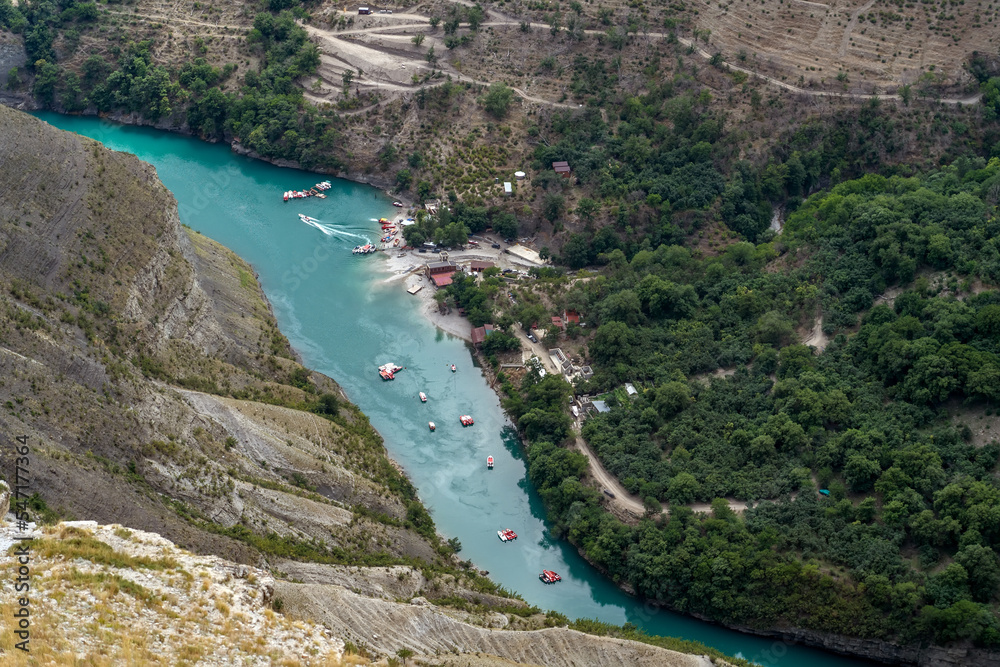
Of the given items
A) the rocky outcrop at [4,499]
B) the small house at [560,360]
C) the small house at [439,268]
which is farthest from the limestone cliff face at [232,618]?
the small house at [439,268]

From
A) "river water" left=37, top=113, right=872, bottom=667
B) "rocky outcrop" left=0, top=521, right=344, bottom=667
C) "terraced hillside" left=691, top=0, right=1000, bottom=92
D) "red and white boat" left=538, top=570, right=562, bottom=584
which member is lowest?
"red and white boat" left=538, top=570, right=562, bottom=584

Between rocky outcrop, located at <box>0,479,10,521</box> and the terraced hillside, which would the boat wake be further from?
rocky outcrop, located at <box>0,479,10,521</box>

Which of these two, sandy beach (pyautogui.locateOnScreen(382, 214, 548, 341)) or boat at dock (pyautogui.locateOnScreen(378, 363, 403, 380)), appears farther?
sandy beach (pyautogui.locateOnScreen(382, 214, 548, 341))

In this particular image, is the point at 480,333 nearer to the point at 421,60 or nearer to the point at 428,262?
the point at 428,262

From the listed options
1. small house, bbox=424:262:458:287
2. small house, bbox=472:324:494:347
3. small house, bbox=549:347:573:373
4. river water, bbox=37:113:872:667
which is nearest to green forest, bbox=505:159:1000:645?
river water, bbox=37:113:872:667

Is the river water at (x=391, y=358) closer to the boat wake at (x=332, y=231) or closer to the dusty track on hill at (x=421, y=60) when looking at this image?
the boat wake at (x=332, y=231)
